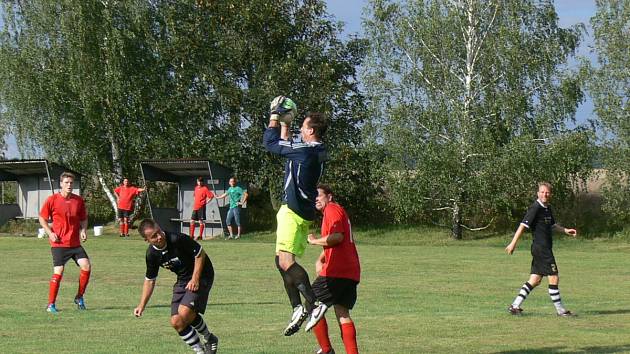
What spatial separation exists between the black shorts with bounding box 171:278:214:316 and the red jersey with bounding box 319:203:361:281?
1265mm

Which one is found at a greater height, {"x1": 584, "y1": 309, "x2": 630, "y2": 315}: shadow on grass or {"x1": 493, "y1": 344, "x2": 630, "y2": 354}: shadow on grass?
{"x1": 493, "y1": 344, "x2": 630, "y2": 354}: shadow on grass

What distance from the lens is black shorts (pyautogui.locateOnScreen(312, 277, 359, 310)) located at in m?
10.2

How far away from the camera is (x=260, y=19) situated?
4169 cm

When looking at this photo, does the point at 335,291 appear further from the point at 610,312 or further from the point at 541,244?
the point at 610,312

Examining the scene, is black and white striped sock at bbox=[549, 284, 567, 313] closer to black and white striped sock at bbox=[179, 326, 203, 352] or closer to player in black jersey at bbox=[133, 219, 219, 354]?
player in black jersey at bbox=[133, 219, 219, 354]

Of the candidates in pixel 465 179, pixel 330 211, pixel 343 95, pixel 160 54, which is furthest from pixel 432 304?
pixel 160 54

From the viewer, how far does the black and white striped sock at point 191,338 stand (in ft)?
34.5

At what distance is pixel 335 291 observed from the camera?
33.6ft

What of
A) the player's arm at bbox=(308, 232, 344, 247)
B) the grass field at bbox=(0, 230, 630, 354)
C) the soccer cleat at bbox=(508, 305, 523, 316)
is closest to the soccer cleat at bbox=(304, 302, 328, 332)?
the player's arm at bbox=(308, 232, 344, 247)

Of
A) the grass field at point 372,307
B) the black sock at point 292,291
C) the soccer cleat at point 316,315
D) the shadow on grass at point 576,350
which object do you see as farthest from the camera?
the grass field at point 372,307

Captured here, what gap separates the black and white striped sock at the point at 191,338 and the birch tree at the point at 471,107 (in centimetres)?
2740

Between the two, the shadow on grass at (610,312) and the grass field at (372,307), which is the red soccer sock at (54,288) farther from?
the shadow on grass at (610,312)

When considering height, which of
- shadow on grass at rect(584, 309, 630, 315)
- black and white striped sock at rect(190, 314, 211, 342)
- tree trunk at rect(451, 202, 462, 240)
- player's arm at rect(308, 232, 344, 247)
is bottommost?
tree trunk at rect(451, 202, 462, 240)

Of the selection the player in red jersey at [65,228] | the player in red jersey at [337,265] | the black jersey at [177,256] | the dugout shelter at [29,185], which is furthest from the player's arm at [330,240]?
the dugout shelter at [29,185]
